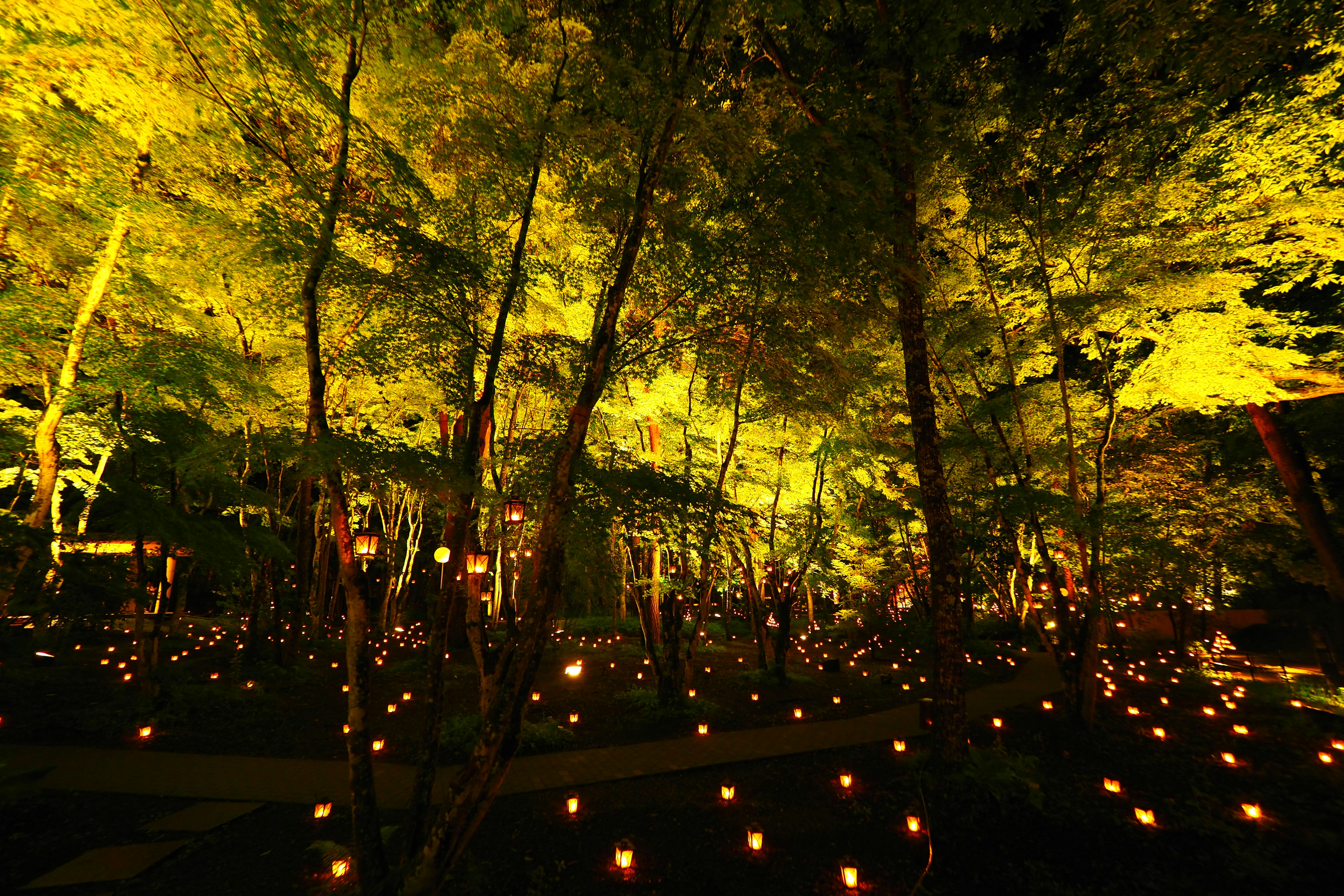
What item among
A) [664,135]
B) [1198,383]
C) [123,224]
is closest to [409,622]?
[123,224]

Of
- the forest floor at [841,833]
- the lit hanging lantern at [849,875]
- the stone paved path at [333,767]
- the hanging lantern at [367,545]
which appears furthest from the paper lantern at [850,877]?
the hanging lantern at [367,545]

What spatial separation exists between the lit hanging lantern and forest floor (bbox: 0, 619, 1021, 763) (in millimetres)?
4333

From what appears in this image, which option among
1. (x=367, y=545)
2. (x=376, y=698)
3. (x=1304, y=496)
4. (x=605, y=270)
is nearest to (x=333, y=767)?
(x=367, y=545)

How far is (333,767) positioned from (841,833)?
6.76 m

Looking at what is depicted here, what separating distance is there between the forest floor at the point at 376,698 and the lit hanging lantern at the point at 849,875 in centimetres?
433

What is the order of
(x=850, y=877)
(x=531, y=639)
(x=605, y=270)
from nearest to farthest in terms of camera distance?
(x=531, y=639) < (x=850, y=877) < (x=605, y=270)

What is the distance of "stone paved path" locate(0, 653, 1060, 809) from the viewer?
614 cm

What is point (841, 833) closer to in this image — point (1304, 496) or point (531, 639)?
point (531, 639)

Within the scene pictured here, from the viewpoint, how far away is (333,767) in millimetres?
6973

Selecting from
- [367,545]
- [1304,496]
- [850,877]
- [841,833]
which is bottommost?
[841,833]

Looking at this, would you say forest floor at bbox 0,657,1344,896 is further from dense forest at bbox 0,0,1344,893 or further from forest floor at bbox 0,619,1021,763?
forest floor at bbox 0,619,1021,763

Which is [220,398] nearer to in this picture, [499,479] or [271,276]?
[271,276]

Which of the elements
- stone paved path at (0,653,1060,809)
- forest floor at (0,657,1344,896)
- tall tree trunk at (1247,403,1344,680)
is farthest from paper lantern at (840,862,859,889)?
tall tree trunk at (1247,403,1344,680)

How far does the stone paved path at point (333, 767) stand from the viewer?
6.14 m
